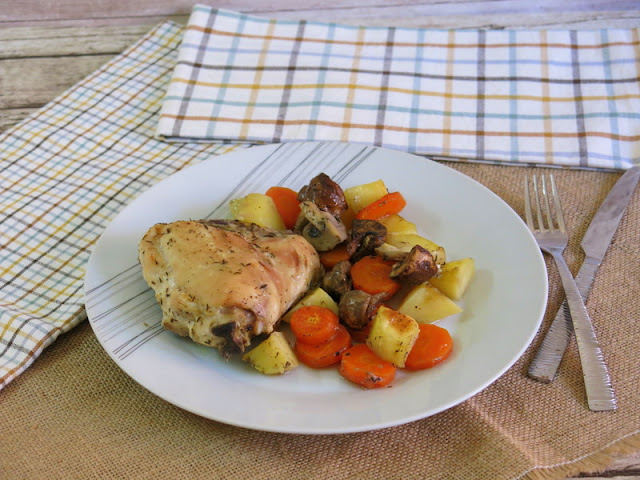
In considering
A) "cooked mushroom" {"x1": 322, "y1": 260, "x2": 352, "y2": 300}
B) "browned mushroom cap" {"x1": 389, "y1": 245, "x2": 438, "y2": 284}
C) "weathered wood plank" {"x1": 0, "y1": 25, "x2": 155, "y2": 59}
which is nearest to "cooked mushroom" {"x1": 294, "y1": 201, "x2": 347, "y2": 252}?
"cooked mushroom" {"x1": 322, "y1": 260, "x2": 352, "y2": 300}

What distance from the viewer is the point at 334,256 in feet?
8.38

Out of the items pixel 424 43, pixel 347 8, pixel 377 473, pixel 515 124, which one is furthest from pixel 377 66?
pixel 377 473

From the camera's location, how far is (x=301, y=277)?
7.52ft

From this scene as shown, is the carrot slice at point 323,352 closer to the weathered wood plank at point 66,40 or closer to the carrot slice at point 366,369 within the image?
the carrot slice at point 366,369

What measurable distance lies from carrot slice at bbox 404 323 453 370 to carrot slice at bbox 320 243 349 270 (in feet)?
1.58

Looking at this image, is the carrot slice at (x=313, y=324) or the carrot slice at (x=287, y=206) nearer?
the carrot slice at (x=313, y=324)

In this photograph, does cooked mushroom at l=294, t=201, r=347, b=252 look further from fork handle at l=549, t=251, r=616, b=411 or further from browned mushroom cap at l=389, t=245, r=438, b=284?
fork handle at l=549, t=251, r=616, b=411

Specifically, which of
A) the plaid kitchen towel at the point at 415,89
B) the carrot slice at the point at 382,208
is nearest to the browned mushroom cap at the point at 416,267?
→ the carrot slice at the point at 382,208

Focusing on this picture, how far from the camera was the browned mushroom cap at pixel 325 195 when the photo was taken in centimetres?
263

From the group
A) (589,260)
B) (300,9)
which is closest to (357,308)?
(589,260)

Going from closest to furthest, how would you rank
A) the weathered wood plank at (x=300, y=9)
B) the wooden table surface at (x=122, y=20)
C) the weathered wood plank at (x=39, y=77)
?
the weathered wood plank at (x=39, y=77) → the wooden table surface at (x=122, y=20) → the weathered wood plank at (x=300, y=9)

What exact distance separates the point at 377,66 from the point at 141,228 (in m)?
1.87

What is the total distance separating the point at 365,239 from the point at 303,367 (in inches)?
22.1

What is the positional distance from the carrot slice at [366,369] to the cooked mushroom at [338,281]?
11.5 inches
